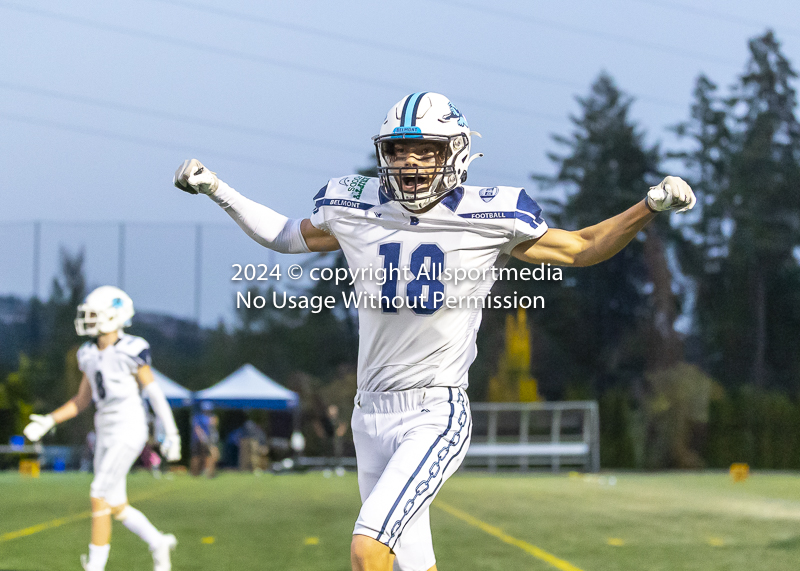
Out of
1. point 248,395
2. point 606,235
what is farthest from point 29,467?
point 606,235

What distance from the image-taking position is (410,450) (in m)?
3.73

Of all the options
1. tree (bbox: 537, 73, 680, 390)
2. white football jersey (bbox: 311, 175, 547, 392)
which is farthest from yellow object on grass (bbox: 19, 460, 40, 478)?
white football jersey (bbox: 311, 175, 547, 392)

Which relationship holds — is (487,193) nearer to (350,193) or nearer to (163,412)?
(350,193)

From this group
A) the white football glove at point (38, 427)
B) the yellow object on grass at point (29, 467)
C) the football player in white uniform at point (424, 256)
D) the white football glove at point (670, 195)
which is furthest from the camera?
the yellow object on grass at point (29, 467)

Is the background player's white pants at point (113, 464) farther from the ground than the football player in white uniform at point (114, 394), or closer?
closer

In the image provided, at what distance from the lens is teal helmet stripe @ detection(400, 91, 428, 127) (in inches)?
158

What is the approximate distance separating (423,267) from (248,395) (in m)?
21.1

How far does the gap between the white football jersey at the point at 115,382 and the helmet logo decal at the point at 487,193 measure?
351cm

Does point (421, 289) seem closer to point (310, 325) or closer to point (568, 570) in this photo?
point (568, 570)

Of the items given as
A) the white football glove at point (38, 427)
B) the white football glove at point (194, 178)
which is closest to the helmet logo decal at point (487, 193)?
the white football glove at point (194, 178)

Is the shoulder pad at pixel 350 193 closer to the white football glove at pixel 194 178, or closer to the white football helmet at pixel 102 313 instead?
the white football glove at pixel 194 178

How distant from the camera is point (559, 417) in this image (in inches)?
1050

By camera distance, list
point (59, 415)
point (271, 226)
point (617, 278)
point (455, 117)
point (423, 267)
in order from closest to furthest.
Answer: point (423, 267) < point (455, 117) < point (271, 226) < point (59, 415) < point (617, 278)

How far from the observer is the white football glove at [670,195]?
149 inches
